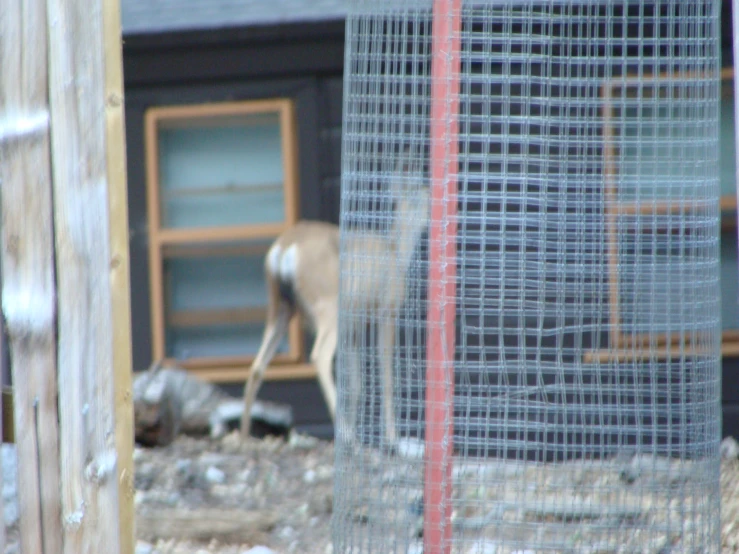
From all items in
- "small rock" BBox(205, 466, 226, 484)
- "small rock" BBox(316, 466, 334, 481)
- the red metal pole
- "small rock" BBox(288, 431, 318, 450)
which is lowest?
"small rock" BBox(288, 431, 318, 450)

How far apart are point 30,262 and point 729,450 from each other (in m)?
4.90

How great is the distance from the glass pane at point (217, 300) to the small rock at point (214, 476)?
2132mm

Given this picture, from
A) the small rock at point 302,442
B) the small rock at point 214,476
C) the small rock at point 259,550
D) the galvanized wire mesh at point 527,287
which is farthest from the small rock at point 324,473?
the galvanized wire mesh at point 527,287

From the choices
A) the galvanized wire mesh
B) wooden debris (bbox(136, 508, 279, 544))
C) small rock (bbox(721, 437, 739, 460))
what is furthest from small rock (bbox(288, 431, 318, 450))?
the galvanized wire mesh

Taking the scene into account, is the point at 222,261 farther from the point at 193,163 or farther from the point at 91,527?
the point at 91,527

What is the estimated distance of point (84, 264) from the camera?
2.31m

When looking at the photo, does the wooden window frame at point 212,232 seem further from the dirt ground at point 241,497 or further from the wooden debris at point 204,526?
the wooden debris at point 204,526

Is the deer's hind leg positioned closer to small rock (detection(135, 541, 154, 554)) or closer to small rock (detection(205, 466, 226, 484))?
small rock (detection(205, 466, 226, 484))

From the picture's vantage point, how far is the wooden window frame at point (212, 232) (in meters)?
7.13

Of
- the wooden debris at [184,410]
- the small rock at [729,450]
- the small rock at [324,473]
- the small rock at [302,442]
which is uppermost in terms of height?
A: the wooden debris at [184,410]

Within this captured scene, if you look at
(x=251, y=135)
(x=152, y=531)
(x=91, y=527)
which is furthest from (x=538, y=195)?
(x=251, y=135)

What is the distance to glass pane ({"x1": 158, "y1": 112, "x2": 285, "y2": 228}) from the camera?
7.37 metres

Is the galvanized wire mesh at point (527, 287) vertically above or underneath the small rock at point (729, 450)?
above

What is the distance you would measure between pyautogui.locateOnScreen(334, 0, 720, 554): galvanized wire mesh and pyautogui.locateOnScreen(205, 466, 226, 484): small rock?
226cm
